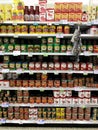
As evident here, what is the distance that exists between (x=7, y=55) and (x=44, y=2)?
1.14m

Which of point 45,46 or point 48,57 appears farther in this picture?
point 48,57

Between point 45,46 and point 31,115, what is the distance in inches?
51.2

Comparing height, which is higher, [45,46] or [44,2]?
[44,2]

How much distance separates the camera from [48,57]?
4.71 metres

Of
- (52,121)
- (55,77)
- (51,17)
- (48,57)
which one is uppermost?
(51,17)

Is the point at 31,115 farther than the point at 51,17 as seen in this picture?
Yes

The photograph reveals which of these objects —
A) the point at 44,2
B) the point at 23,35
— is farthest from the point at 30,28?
the point at 44,2

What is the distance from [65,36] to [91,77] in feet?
2.91

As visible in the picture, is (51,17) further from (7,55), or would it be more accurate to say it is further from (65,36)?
(7,55)

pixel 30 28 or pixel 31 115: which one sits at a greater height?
pixel 30 28

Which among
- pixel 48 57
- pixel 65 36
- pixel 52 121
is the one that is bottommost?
pixel 52 121

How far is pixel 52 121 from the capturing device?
454cm

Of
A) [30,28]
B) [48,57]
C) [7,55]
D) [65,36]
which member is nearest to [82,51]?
[65,36]

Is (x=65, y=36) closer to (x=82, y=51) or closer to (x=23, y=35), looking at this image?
(x=82, y=51)
